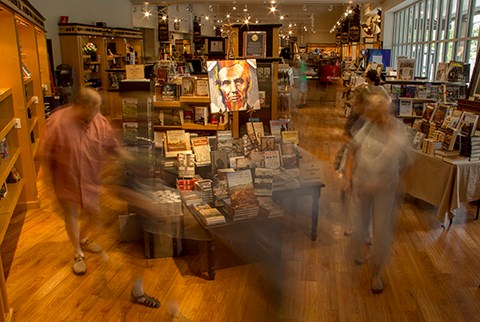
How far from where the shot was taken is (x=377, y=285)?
12.2 feet

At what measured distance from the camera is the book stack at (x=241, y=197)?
3835mm

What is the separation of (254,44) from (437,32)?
20.2ft

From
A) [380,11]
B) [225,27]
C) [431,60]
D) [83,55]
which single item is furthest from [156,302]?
[380,11]

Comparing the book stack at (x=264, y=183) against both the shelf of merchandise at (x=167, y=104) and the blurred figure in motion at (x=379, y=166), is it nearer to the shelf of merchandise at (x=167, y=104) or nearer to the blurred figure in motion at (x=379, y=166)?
the blurred figure in motion at (x=379, y=166)

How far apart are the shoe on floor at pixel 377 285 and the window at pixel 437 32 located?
5.64 meters

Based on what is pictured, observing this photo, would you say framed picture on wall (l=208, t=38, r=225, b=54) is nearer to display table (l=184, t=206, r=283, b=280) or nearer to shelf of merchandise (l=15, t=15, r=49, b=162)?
shelf of merchandise (l=15, t=15, r=49, b=162)

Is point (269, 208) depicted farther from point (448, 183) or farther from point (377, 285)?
point (448, 183)

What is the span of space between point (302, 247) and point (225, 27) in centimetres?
279

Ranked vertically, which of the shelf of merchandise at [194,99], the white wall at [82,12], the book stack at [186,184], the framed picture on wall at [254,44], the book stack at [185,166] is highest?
the white wall at [82,12]

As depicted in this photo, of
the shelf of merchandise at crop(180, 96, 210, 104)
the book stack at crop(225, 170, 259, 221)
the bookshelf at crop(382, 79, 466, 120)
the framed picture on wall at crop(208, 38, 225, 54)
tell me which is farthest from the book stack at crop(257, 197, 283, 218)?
the framed picture on wall at crop(208, 38, 225, 54)

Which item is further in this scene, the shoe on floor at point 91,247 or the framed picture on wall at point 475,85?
the framed picture on wall at point 475,85

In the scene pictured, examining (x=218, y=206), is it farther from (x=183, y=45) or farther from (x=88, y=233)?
(x=183, y=45)

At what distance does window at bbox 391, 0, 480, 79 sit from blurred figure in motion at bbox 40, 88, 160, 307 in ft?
21.8

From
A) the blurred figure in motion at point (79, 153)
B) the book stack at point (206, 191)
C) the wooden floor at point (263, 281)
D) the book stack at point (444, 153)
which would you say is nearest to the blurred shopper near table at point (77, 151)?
the blurred figure in motion at point (79, 153)
